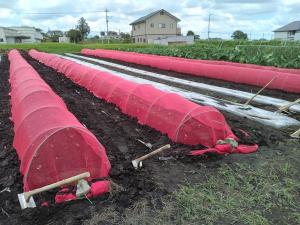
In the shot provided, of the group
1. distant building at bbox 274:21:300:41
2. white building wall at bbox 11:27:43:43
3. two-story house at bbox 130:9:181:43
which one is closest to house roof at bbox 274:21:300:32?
distant building at bbox 274:21:300:41

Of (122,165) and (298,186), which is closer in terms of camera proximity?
(298,186)

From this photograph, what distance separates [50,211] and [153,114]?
3.18 m

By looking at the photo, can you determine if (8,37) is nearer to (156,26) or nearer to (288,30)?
(156,26)

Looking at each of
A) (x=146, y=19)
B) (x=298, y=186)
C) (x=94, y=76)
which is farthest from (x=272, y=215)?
(x=146, y=19)

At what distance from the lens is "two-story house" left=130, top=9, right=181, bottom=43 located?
231ft

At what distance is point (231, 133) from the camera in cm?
574

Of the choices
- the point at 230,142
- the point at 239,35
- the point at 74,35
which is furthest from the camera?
the point at 74,35

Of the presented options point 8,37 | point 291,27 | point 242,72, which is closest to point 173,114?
point 242,72

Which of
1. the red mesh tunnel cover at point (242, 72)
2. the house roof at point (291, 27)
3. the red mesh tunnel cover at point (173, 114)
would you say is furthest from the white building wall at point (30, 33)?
the red mesh tunnel cover at point (173, 114)

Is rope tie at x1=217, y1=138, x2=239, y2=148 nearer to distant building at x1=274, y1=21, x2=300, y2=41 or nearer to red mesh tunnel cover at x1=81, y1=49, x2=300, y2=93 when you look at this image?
red mesh tunnel cover at x1=81, y1=49, x2=300, y2=93

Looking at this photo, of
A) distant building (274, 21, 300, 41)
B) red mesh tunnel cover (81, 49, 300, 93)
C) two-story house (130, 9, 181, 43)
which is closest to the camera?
red mesh tunnel cover (81, 49, 300, 93)

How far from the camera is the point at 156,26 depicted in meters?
71.1

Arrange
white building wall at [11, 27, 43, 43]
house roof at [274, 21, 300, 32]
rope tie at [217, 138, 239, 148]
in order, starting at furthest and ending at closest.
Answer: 1. white building wall at [11, 27, 43, 43]
2. house roof at [274, 21, 300, 32]
3. rope tie at [217, 138, 239, 148]

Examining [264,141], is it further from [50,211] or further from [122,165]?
[50,211]
